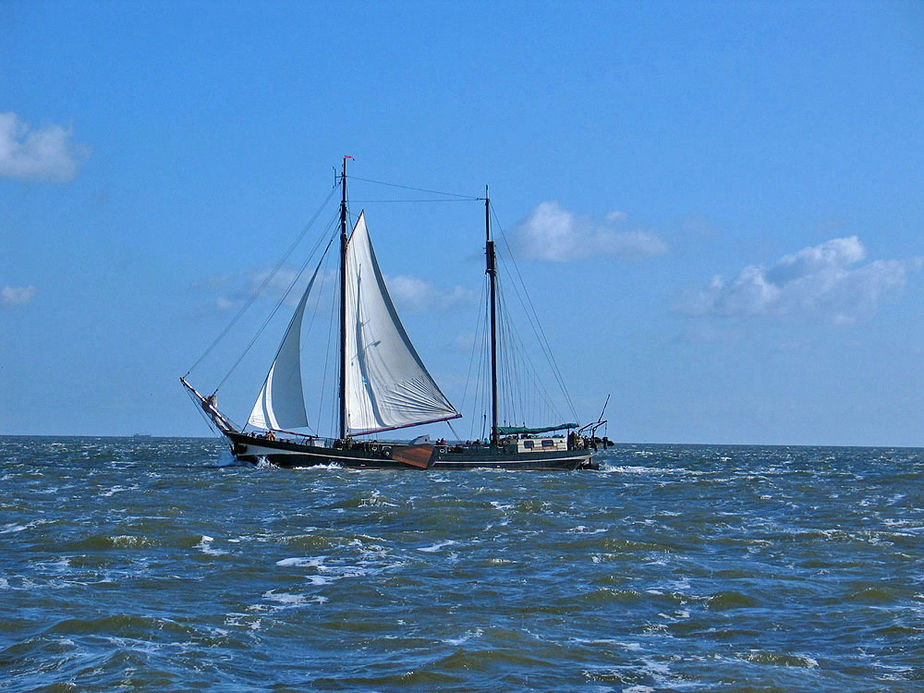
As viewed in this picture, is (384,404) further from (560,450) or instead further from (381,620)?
(381,620)

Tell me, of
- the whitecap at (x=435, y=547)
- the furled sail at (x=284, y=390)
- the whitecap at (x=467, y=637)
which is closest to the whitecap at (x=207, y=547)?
the whitecap at (x=435, y=547)

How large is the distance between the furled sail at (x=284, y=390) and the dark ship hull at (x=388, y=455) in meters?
2.17

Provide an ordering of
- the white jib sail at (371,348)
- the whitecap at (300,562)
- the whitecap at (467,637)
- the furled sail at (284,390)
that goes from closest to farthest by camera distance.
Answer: the whitecap at (467,637)
the whitecap at (300,562)
the furled sail at (284,390)
the white jib sail at (371,348)

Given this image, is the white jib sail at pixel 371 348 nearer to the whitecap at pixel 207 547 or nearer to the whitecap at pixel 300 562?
the whitecap at pixel 207 547

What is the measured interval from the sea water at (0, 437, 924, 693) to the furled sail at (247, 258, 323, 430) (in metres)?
26.6

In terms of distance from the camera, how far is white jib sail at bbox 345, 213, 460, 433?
79.5 m

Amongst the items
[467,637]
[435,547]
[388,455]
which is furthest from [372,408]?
[467,637]

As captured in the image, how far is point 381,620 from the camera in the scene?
22.6m

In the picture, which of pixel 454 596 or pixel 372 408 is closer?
pixel 454 596

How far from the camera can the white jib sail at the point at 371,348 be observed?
261 feet

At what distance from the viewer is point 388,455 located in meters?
79.1

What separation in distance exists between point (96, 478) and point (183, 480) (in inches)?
297

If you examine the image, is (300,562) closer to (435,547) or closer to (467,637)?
(435,547)

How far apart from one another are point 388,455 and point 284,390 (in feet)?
29.3
